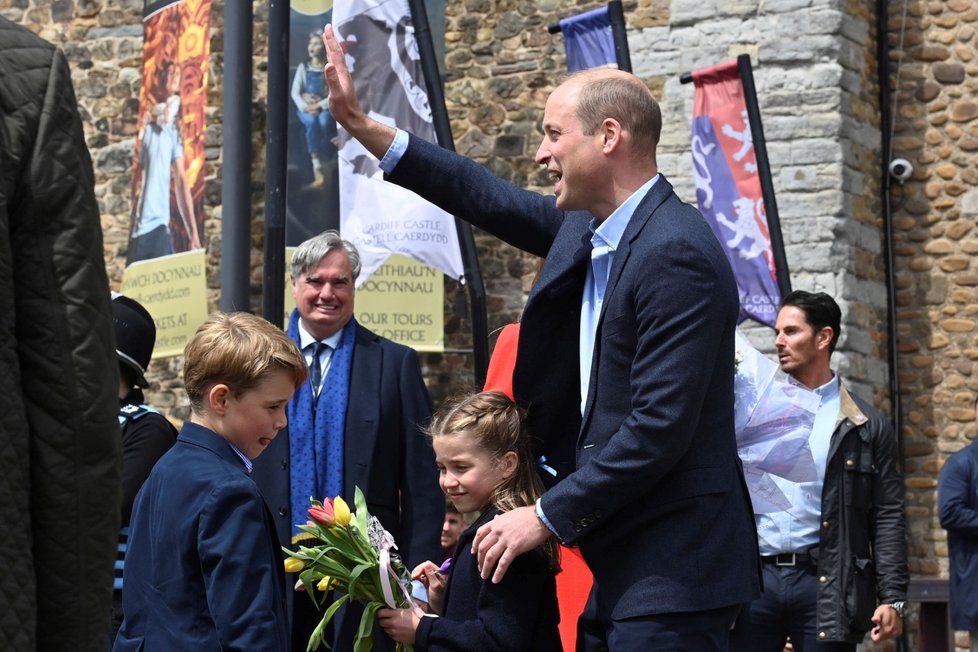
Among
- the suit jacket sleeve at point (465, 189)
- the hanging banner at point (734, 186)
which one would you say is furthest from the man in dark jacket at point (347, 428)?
the hanging banner at point (734, 186)

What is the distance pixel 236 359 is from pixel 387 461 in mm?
1454

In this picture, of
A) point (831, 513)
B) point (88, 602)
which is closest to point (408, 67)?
point (831, 513)

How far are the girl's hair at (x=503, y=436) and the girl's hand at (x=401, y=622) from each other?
0.32 metres

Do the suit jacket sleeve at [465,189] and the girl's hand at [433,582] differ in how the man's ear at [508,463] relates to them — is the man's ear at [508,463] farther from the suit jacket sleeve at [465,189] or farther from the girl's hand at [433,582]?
the suit jacket sleeve at [465,189]

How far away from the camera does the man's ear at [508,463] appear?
140 inches

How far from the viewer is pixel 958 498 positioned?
7.76 meters

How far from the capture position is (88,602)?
1767 mm

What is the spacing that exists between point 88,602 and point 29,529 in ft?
0.38

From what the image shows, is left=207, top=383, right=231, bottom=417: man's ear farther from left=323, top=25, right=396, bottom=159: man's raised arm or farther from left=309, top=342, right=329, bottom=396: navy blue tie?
left=309, top=342, right=329, bottom=396: navy blue tie

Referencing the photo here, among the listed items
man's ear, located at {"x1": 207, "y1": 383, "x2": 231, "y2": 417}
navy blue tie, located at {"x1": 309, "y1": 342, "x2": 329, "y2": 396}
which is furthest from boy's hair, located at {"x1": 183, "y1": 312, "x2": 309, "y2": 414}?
navy blue tie, located at {"x1": 309, "y1": 342, "x2": 329, "y2": 396}

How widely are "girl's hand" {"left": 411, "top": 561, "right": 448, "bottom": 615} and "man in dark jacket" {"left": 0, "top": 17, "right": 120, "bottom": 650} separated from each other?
6.63 ft

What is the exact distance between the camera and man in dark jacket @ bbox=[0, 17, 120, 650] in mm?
1724

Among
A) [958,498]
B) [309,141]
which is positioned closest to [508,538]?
[958,498]

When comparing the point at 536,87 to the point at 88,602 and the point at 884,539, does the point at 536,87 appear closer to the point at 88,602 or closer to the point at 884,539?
the point at 884,539
